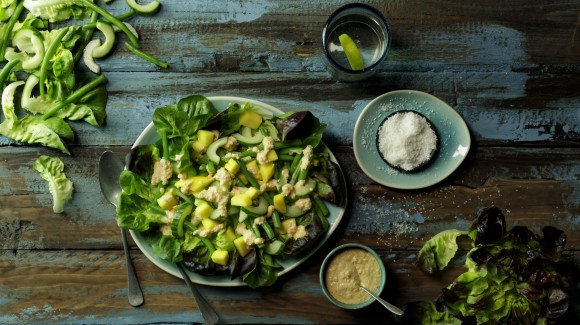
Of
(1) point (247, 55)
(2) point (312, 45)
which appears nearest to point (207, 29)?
(1) point (247, 55)

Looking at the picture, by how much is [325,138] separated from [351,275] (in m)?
0.54

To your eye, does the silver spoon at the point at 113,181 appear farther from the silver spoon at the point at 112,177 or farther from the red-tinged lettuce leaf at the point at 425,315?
the red-tinged lettuce leaf at the point at 425,315

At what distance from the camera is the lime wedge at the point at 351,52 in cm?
217

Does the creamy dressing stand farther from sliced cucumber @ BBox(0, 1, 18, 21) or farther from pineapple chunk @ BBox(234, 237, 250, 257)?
sliced cucumber @ BBox(0, 1, 18, 21)

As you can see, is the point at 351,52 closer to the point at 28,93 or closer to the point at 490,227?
the point at 490,227

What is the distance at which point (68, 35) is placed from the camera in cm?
230

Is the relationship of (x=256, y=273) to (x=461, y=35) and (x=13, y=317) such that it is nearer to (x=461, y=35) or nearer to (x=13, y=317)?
(x=13, y=317)

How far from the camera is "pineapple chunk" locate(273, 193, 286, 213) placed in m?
2.15

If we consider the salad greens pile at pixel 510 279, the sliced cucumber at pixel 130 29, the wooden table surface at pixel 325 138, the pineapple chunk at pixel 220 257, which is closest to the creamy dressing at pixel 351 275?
the wooden table surface at pixel 325 138

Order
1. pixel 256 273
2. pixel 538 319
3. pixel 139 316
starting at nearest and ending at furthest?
pixel 538 319 → pixel 256 273 → pixel 139 316

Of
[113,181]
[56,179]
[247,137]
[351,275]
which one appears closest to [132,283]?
[113,181]

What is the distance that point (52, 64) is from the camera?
2297 mm

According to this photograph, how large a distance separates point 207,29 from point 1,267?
1254mm

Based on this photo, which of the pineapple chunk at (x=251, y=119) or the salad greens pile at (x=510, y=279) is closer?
the salad greens pile at (x=510, y=279)
